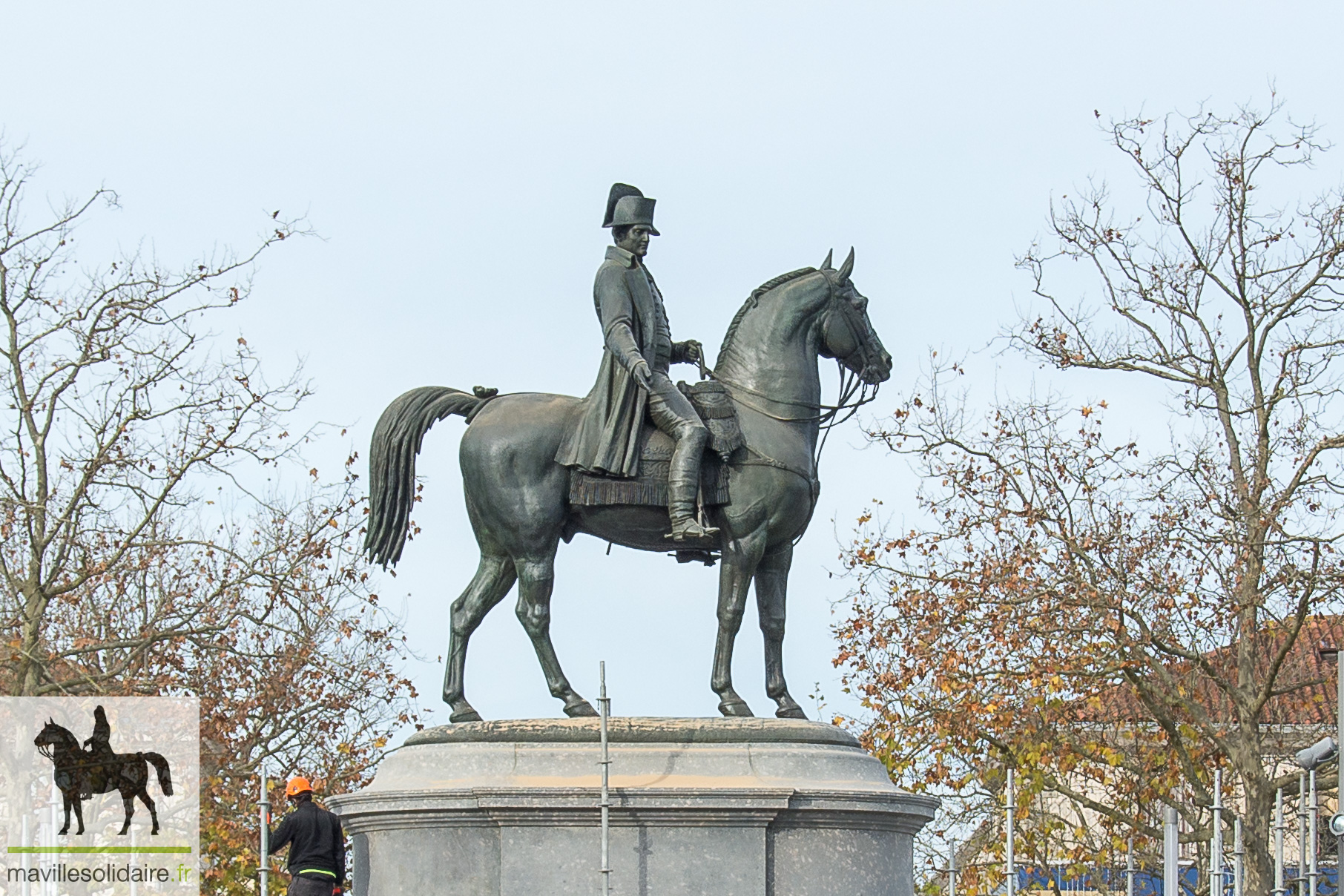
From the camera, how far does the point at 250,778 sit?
2578 centimetres

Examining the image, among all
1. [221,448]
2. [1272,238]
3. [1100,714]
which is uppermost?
[1272,238]

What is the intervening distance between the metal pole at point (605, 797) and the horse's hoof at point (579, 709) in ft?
2.16

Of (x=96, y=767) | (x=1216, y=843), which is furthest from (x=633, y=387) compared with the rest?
(x=96, y=767)

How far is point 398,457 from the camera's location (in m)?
14.2

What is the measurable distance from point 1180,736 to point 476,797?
13075 mm

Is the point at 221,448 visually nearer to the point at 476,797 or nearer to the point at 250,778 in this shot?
the point at 250,778

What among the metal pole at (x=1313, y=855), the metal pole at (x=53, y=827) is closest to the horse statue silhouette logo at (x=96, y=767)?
the metal pole at (x=53, y=827)

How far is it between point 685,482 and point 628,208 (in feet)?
6.08

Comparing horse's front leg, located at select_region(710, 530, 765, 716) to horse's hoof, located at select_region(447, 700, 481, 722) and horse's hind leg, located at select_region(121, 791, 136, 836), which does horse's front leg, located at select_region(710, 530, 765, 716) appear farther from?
horse's hind leg, located at select_region(121, 791, 136, 836)

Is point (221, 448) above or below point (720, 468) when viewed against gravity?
above

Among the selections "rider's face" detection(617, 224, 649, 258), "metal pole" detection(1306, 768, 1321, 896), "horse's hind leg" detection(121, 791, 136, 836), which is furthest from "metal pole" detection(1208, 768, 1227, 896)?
"horse's hind leg" detection(121, 791, 136, 836)

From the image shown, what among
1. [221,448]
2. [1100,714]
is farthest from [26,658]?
[1100,714]

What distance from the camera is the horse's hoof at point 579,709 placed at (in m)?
13.7

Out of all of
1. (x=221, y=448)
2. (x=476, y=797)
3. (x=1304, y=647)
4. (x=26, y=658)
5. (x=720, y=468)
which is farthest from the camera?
(x=1304, y=647)
